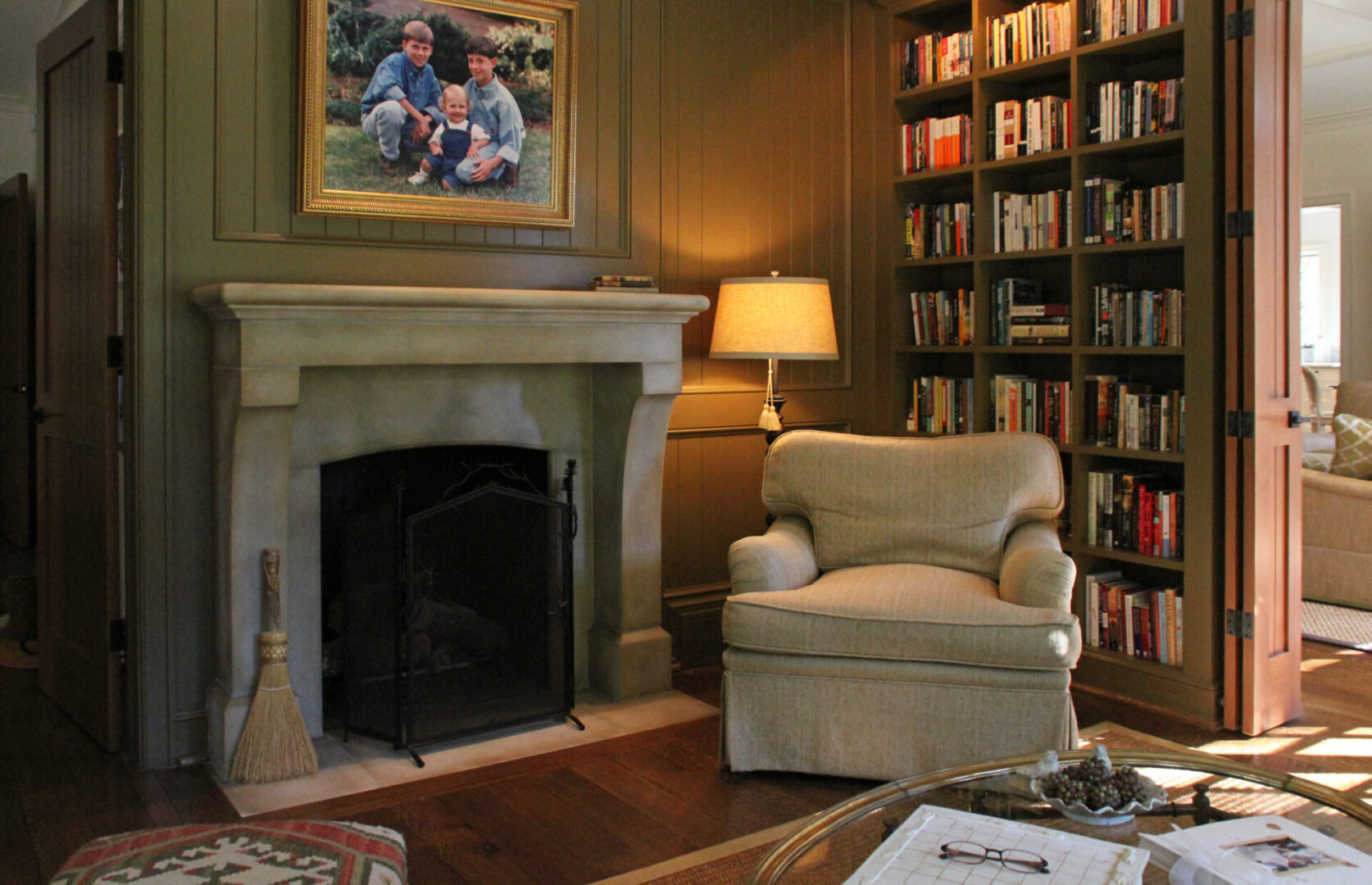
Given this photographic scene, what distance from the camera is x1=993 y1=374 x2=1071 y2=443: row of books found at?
152 inches

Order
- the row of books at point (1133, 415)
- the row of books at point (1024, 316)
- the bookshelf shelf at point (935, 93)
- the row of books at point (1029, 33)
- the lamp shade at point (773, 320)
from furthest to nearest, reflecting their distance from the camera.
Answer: the bookshelf shelf at point (935, 93) < the row of books at point (1024, 316) < the row of books at point (1029, 33) < the lamp shade at point (773, 320) < the row of books at point (1133, 415)

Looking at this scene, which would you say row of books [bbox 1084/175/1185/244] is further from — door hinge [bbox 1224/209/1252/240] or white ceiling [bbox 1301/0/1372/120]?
white ceiling [bbox 1301/0/1372/120]

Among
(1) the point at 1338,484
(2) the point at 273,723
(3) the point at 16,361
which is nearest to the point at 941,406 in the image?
(1) the point at 1338,484

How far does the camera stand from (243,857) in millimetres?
1784

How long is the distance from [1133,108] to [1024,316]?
760 mm

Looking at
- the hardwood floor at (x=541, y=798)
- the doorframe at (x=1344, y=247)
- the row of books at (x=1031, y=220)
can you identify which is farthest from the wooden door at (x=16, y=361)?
the doorframe at (x=1344, y=247)

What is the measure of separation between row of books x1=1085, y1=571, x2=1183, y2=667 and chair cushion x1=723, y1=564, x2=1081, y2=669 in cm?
87

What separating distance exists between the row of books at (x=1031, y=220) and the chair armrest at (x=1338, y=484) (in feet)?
5.75

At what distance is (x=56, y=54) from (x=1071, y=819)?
Result: 3.48 meters

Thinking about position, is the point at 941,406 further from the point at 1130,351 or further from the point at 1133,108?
the point at 1133,108

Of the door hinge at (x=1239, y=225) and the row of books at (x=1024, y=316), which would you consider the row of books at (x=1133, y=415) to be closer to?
the row of books at (x=1024, y=316)

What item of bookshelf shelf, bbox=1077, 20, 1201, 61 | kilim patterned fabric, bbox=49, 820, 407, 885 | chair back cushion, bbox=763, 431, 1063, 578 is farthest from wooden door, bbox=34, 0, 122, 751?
bookshelf shelf, bbox=1077, 20, 1201, 61

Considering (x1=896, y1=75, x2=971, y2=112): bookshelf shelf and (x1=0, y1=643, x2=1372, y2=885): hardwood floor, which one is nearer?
(x1=0, y1=643, x2=1372, y2=885): hardwood floor

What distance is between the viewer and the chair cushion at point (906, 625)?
2742mm
